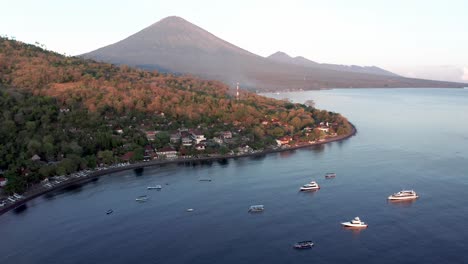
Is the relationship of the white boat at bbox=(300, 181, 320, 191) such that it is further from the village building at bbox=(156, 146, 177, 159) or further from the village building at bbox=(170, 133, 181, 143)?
the village building at bbox=(170, 133, 181, 143)

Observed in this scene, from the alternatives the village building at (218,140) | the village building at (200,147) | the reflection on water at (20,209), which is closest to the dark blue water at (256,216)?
the reflection on water at (20,209)

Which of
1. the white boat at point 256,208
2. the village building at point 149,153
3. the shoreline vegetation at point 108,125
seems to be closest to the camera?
the white boat at point 256,208

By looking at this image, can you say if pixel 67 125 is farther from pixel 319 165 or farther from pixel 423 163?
pixel 423 163

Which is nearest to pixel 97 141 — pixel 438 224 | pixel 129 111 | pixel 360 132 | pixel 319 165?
pixel 129 111

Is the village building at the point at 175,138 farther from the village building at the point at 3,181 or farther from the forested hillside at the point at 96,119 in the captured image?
the village building at the point at 3,181

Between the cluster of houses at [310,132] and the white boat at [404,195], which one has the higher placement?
the cluster of houses at [310,132]

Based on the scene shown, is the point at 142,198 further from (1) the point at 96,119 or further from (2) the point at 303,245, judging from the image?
(1) the point at 96,119
